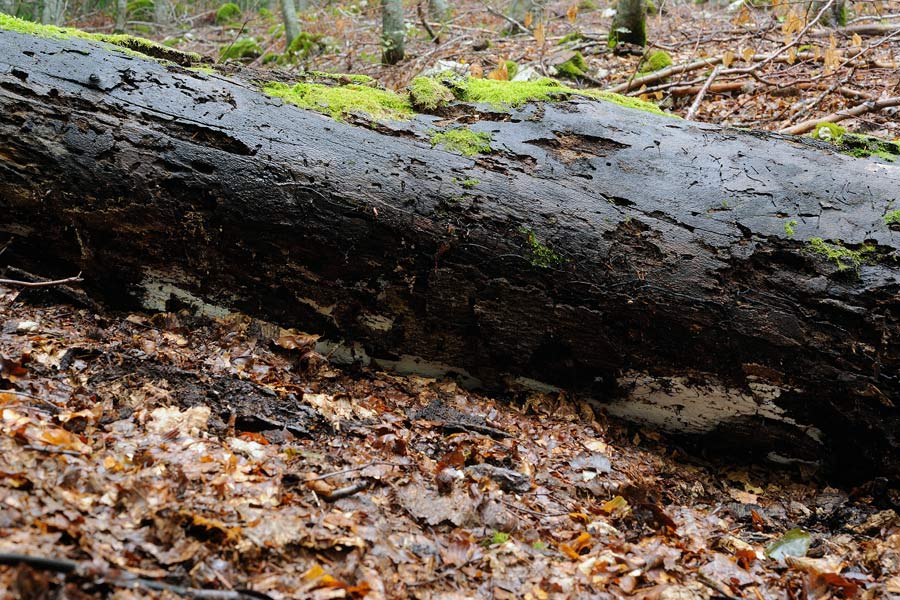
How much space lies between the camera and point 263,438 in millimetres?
3166

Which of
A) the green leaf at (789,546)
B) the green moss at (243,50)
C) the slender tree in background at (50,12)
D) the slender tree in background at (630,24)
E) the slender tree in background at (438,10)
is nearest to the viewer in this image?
Answer: the green leaf at (789,546)

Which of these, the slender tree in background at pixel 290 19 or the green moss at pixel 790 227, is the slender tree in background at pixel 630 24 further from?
the green moss at pixel 790 227

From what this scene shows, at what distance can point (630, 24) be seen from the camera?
9.46 metres

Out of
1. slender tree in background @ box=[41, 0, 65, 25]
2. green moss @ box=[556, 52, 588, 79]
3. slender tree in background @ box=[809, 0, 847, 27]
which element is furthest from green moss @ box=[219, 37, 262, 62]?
A: slender tree in background @ box=[809, 0, 847, 27]

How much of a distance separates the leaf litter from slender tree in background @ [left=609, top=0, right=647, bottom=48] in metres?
7.61

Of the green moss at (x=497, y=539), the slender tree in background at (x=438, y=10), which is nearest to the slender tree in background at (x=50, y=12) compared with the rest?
the slender tree in background at (x=438, y=10)

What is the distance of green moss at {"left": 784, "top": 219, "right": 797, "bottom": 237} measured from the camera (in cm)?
359

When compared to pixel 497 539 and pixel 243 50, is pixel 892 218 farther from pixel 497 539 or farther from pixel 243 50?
pixel 243 50

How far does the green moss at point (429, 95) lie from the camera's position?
4309 mm

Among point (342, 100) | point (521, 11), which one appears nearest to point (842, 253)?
point (342, 100)

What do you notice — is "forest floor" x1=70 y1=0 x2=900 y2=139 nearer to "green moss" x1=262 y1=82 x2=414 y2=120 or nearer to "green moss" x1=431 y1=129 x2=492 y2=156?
"green moss" x1=262 y1=82 x2=414 y2=120

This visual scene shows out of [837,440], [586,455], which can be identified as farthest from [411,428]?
[837,440]

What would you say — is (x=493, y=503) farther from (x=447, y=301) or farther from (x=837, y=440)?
(x=837, y=440)

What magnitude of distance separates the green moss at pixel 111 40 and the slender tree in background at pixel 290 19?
873 cm
